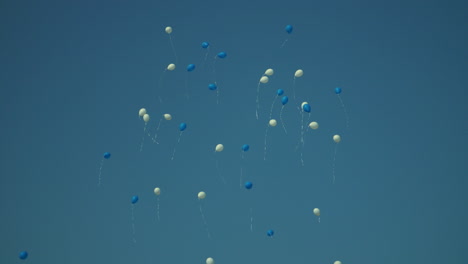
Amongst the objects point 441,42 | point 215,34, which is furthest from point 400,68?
point 215,34

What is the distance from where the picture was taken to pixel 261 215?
5738 millimetres

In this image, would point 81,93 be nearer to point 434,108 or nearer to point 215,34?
point 215,34

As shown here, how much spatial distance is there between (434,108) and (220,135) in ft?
6.37

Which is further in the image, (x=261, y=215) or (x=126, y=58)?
(x=126, y=58)

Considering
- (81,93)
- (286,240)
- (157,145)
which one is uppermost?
(81,93)

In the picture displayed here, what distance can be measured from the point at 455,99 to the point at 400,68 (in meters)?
0.57

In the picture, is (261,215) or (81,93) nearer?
(261,215)

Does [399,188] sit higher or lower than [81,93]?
lower

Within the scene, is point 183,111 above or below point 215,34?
below

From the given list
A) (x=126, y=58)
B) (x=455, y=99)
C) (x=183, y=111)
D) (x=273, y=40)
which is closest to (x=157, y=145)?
(x=183, y=111)

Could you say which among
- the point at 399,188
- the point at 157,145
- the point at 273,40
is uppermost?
the point at 273,40

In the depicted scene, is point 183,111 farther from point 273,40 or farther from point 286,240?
point 286,240

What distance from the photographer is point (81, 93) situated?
6.17m

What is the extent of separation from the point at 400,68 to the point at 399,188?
108 centimetres
